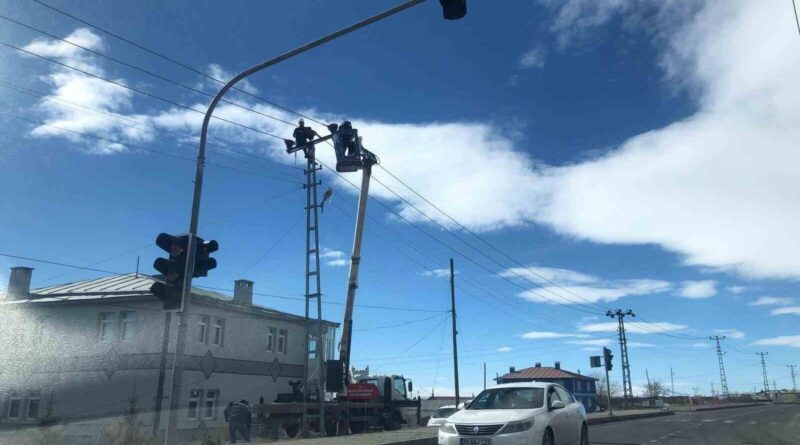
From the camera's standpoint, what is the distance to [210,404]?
103 ft

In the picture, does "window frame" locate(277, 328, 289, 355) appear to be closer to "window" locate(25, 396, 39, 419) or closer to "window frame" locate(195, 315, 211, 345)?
"window frame" locate(195, 315, 211, 345)

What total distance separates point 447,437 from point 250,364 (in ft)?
85.5

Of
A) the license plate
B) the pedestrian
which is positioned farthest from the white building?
the license plate

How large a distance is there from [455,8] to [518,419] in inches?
262

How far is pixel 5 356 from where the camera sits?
30.5 metres

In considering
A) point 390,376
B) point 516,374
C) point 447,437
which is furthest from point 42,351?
point 516,374

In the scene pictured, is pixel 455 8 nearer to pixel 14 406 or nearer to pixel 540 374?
pixel 14 406

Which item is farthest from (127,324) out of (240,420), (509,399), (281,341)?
(509,399)

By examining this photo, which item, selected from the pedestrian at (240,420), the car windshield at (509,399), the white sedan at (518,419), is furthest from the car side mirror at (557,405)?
the pedestrian at (240,420)

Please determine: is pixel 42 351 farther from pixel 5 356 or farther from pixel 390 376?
pixel 390 376

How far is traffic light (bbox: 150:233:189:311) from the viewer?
9750 millimetres

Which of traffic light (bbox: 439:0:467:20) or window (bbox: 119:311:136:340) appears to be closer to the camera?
traffic light (bbox: 439:0:467:20)

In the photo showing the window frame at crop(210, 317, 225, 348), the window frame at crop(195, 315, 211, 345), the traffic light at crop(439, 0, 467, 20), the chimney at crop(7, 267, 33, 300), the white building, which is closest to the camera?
the traffic light at crop(439, 0, 467, 20)

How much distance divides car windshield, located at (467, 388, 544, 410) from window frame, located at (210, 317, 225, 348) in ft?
78.2
